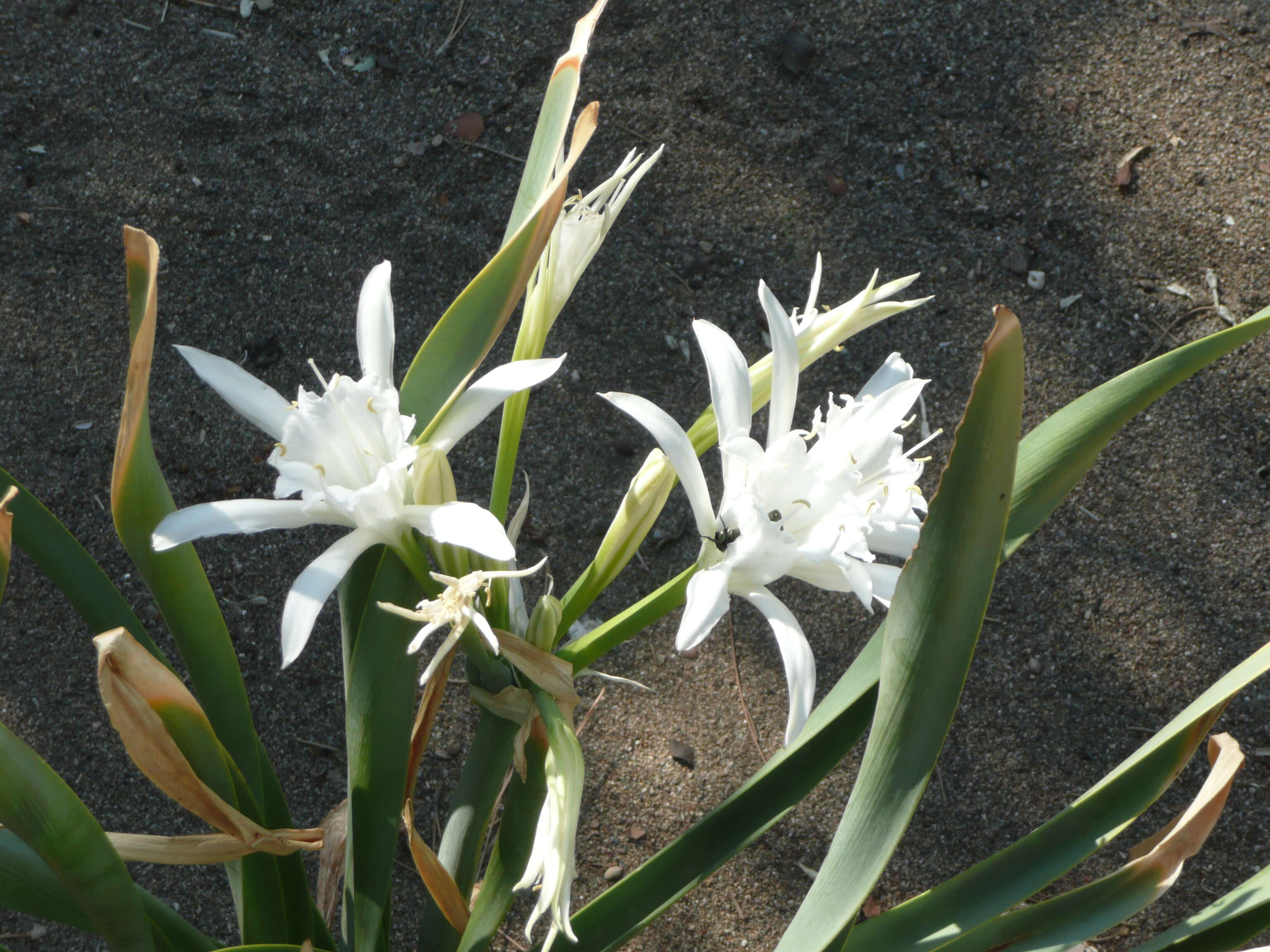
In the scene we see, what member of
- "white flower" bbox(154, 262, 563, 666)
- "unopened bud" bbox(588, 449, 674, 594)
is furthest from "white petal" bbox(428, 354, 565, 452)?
"unopened bud" bbox(588, 449, 674, 594)

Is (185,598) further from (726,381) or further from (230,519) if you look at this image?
(726,381)

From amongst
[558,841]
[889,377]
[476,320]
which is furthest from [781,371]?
[558,841]

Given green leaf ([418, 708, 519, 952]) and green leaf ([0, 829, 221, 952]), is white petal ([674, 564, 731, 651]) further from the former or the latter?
green leaf ([0, 829, 221, 952])

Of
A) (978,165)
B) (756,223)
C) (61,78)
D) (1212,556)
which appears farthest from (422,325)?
(1212,556)

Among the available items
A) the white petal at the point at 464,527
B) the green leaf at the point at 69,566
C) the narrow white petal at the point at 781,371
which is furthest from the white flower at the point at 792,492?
the green leaf at the point at 69,566

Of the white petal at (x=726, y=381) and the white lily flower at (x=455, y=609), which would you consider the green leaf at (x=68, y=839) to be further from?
the white petal at (x=726, y=381)
